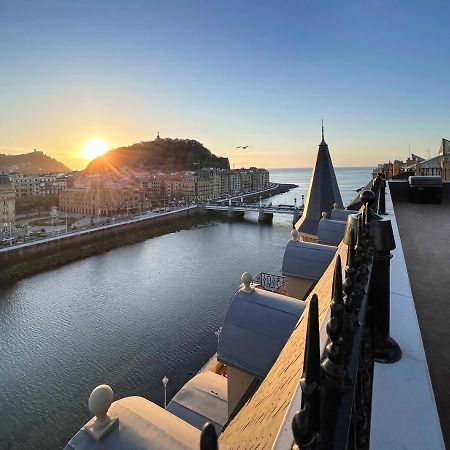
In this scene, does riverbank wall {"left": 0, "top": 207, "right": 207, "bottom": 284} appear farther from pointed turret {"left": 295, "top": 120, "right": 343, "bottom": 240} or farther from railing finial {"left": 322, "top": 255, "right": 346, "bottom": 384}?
railing finial {"left": 322, "top": 255, "right": 346, "bottom": 384}

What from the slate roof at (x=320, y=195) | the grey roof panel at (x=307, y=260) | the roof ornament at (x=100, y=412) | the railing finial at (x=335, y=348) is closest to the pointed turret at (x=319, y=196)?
the slate roof at (x=320, y=195)

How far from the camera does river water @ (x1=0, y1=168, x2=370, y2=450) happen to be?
1196 cm

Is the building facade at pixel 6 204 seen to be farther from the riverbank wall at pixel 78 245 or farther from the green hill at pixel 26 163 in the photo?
the green hill at pixel 26 163

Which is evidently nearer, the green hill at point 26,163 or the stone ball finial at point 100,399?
the stone ball finial at point 100,399

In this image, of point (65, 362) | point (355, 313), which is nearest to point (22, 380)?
point (65, 362)

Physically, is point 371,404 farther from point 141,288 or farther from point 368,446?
point 141,288

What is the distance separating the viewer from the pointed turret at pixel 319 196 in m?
10.8

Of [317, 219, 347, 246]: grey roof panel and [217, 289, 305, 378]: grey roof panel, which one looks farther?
[317, 219, 347, 246]: grey roof panel

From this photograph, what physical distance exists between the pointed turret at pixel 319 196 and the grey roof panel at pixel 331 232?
227 cm

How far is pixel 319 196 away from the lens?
1117cm

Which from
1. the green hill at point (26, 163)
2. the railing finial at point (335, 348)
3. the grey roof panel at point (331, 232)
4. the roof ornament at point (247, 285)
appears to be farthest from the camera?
the green hill at point (26, 163)

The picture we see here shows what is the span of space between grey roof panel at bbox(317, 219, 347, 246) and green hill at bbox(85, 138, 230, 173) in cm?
11407

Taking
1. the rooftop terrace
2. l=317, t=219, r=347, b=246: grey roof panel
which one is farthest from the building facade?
the rooftop terrace

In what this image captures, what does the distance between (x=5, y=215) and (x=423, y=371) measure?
49757 mm
